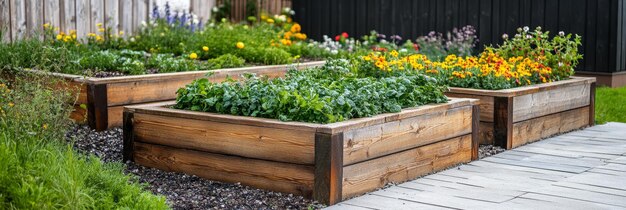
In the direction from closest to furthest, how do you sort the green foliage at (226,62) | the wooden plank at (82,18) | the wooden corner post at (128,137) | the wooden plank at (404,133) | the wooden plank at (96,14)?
the wooden plank at (404,133) < the wooden corner post at (128,137) < the green foliage at (226,62) < the wooden plank at (82,18) < the wooden plank at (96,14)

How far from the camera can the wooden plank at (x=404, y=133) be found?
5.09 metres

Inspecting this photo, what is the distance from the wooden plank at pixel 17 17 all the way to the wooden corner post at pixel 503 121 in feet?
15.9

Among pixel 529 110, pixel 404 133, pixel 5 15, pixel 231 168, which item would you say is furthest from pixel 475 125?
pixel 5 15

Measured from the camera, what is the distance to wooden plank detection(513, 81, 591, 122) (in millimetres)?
7043

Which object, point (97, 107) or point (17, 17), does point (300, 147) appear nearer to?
point (97, 107)

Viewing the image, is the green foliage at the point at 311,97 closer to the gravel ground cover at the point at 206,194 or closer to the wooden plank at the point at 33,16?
the gravel ground cover at the point at 206,194

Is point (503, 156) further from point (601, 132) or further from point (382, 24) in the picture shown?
point (382, 24)

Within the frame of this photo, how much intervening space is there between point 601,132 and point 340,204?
3.72 meters

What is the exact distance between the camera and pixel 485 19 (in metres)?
12.1

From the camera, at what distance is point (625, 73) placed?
1126cm

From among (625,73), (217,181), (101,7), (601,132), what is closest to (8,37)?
(101,7)

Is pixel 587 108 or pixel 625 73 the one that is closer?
pixel 587 108

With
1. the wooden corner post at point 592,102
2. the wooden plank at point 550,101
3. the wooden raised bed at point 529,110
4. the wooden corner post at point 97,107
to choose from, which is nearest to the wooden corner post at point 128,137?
the wooden corner post at point 97,107

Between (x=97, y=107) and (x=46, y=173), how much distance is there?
2.56 metres
